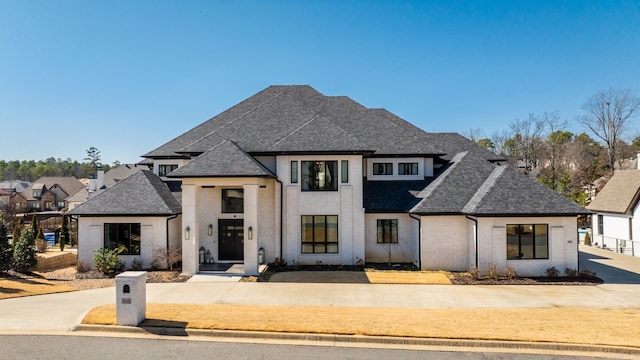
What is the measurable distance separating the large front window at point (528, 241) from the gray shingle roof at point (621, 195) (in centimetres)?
1596

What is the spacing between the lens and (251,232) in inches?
744

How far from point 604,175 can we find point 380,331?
204 feet

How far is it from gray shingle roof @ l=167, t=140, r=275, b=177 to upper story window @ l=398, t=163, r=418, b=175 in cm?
928

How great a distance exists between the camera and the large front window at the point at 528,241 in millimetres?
18844

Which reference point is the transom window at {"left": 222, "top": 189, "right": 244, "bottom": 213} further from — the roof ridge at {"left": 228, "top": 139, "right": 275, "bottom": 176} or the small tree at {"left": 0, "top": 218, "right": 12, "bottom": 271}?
the small tree at {"left": 0, "top": 218, "right": 12, "bottom": 271}

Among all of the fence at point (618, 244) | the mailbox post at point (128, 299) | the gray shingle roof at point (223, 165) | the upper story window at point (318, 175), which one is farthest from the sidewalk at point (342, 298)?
the fence at point (618, 244)

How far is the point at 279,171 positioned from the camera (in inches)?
844

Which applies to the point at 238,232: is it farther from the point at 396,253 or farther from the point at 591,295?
the point at 591,295

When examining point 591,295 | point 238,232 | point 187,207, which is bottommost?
point 591,295

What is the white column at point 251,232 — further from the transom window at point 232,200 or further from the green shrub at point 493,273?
the green shrub at point 493,273

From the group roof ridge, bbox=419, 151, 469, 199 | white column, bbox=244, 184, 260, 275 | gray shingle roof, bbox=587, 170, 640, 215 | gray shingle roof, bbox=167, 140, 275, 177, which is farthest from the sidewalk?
gray shingle roof, bbox=587, 170, 640, 215

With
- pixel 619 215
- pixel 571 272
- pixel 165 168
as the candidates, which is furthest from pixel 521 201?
pixel 165 168

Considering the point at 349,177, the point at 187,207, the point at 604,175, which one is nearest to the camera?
the point at 187,207

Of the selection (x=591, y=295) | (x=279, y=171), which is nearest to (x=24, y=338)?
(x=279, y=171)
